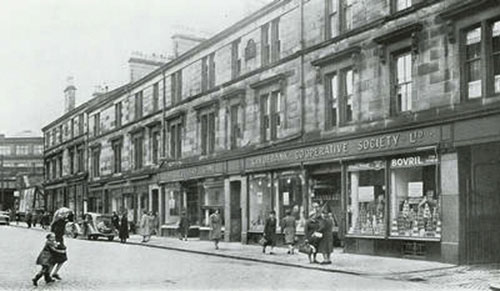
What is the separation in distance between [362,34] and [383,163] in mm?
4035

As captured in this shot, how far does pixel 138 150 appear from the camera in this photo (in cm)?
3841

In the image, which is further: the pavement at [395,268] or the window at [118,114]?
the window at [118,114]

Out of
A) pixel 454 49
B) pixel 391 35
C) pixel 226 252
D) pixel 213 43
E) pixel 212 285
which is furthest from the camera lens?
pixel 213 43

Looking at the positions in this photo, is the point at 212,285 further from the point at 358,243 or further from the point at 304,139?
A: the point at 304,139

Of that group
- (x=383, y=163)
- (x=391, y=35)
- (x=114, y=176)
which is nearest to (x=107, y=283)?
(x=383, y=163)

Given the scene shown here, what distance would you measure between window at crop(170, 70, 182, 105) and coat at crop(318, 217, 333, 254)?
56.2 feet

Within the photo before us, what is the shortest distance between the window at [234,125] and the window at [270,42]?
9.82ft

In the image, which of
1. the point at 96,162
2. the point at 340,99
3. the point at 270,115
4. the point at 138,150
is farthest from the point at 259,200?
the point at 96,162

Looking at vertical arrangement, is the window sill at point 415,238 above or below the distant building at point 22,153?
below

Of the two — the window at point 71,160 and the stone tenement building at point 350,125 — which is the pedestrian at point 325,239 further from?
the window at point 71,160

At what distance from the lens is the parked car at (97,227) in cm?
3200

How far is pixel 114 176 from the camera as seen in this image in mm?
41594

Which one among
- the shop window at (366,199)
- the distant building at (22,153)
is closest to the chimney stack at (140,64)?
the shop window at (366,199)

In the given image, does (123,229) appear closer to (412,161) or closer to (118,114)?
(118,114)
